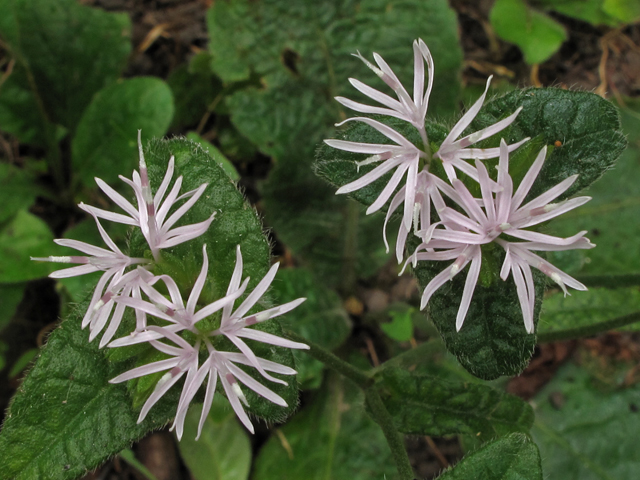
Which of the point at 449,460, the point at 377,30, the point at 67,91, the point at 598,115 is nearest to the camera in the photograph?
the point at 598,115

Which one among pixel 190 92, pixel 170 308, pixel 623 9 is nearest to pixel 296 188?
pixel 190 92

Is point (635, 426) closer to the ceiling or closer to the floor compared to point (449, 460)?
closer to the ceiling

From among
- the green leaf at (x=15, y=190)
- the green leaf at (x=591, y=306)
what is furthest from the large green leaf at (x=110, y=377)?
the green leaf at (x=15, y=190)

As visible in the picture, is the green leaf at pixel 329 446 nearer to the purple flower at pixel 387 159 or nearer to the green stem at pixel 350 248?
the green stem at pixel 350 248

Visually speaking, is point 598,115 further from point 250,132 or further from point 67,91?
point 67,91

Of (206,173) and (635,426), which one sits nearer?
(206,173)

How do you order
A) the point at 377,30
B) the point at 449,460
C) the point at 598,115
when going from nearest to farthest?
the point at 598,115, the point at 377,30, the point at 449,460

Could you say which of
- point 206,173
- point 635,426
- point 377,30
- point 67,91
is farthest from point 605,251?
point 67,91

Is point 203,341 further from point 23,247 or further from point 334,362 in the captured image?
point 23,247
